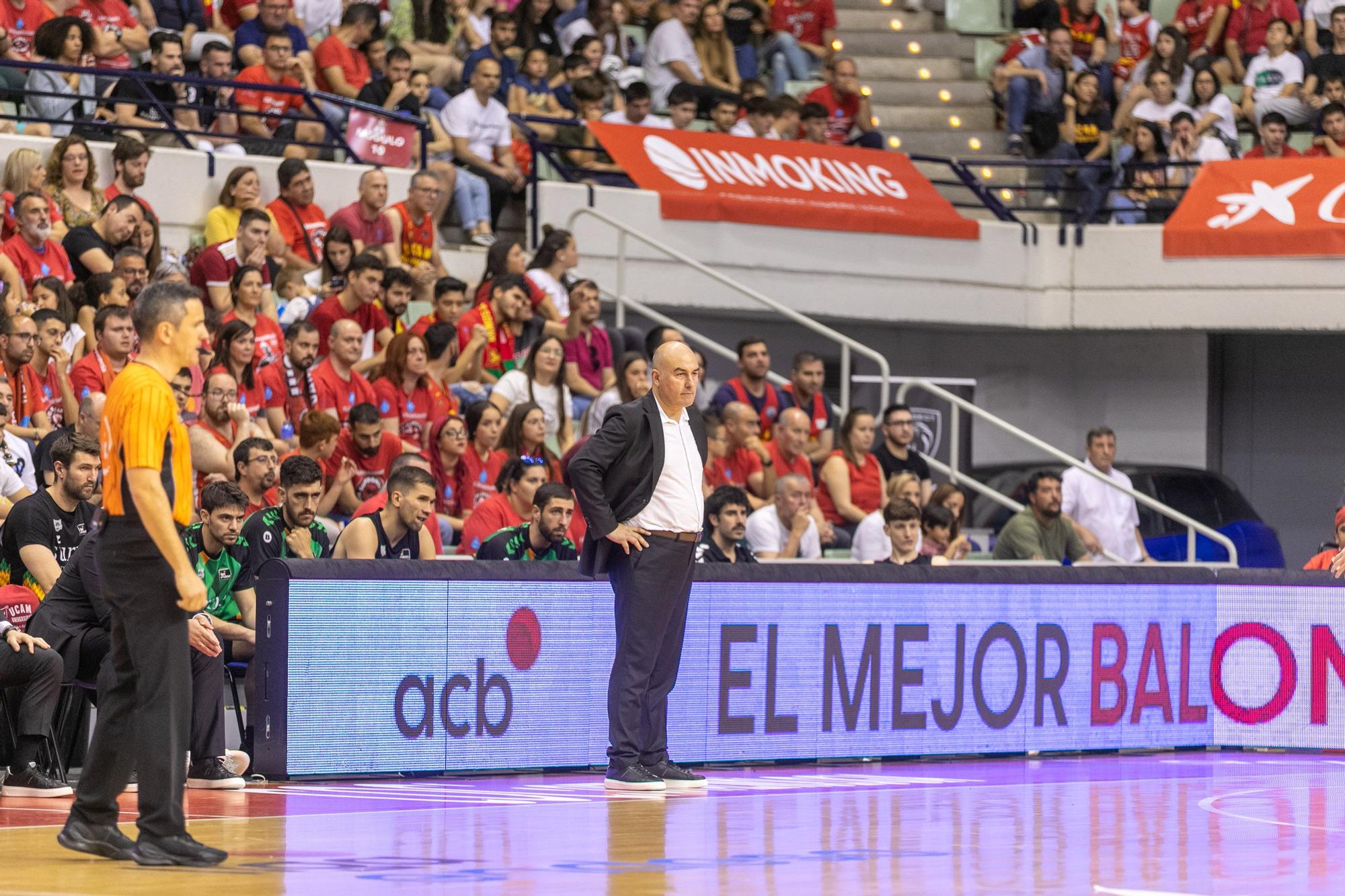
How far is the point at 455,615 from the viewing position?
1162 centimetres

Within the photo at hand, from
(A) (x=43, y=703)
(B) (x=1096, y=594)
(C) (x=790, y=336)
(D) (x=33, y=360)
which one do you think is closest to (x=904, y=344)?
(C) (x=790, y=336)

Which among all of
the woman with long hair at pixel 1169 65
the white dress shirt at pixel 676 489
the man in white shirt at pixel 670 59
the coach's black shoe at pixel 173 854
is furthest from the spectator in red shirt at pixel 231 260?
the woman with long hair at pixel 1169 65

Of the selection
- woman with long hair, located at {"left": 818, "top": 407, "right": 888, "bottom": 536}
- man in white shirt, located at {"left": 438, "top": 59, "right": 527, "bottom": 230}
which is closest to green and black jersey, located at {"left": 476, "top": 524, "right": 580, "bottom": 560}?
woman with long hair, located at {"left": 818, "top": 407, "right": 888, "bottom": 536}

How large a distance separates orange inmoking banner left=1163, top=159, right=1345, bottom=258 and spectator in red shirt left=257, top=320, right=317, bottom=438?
11.0 meters

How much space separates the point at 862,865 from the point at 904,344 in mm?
16720

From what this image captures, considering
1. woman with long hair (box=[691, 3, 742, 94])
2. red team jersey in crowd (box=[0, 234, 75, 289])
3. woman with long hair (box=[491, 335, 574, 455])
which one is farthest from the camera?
woman with long hair (box=[691, 3, 742, 94])

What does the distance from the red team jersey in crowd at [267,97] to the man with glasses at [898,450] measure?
5432 mm

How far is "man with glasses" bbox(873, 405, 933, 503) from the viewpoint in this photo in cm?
1745

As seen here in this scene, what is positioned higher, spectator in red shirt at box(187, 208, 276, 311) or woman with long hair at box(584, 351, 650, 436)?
spectator in red shirt at box(187, 208, 276, 311)

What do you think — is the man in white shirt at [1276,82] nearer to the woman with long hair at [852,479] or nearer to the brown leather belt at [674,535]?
the woman with long hair at [852,479]

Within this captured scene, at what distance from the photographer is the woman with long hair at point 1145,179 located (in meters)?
23.1

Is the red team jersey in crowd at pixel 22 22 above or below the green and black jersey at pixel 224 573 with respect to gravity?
above

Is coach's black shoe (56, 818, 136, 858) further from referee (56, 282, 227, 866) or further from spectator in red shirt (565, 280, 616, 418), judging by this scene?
spectator in red shirt (565, 280, 616, 418)

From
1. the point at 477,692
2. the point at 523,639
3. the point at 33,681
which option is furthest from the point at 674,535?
the point at 33,681
